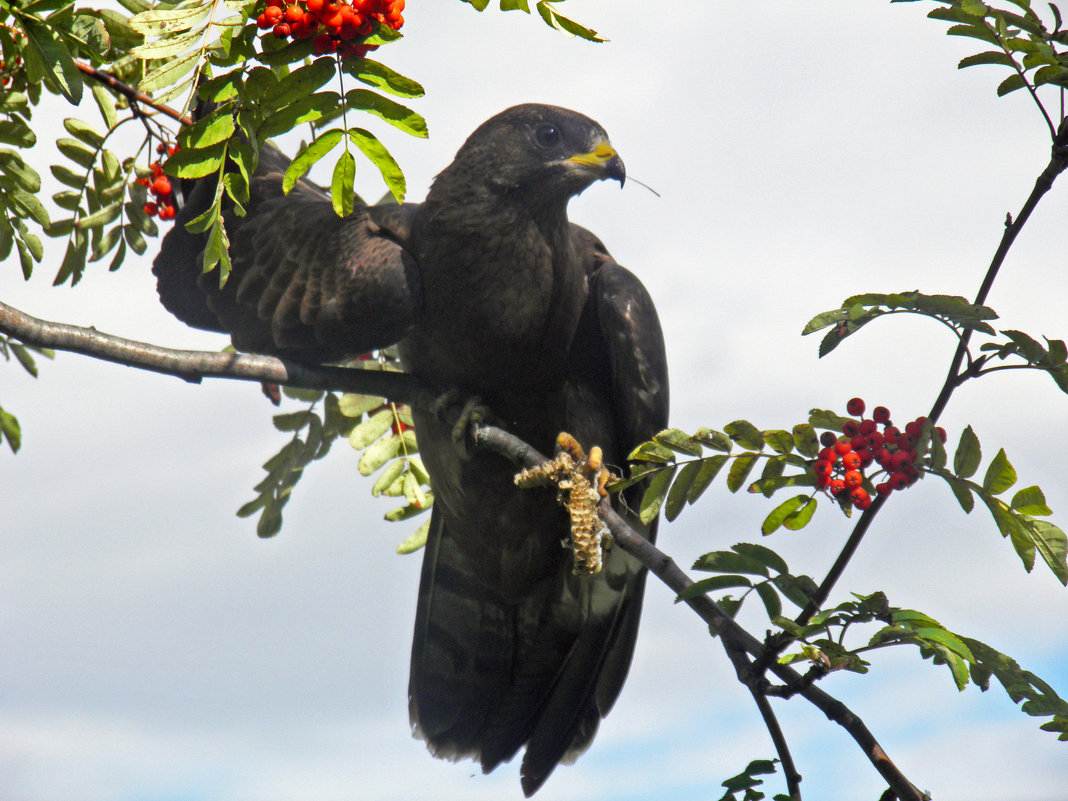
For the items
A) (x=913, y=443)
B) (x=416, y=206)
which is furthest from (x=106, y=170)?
(x=913, y=443)

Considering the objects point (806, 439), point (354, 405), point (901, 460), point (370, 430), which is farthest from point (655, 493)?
point (354, 405)

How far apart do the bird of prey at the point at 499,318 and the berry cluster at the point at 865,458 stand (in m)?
1.35

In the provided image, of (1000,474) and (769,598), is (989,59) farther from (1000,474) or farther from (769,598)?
(769,598)

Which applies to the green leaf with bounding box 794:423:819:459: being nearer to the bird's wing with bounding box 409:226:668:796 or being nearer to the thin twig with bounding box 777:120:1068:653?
the thin twig with bounding box 777:120:1068:653

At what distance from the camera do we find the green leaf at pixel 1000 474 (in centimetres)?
211

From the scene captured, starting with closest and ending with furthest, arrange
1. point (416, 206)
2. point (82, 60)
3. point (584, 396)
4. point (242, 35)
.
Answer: point (242, 35), point (82, 60), point (584, 396), point (416, 206)

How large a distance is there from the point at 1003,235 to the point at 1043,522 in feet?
2.13

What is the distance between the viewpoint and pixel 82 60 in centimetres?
322

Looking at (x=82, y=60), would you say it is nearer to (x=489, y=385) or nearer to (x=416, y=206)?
(x=416, y=206)

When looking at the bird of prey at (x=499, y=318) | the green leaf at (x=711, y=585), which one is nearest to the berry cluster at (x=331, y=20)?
the bird of prey at (x=499, y=318)

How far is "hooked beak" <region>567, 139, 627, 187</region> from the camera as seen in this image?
3568 millimetres

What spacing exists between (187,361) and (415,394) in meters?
0.92

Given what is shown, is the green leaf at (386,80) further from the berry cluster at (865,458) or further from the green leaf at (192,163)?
the berry cluster at (865,458)

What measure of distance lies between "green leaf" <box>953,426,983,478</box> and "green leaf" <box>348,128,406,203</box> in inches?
56.3
